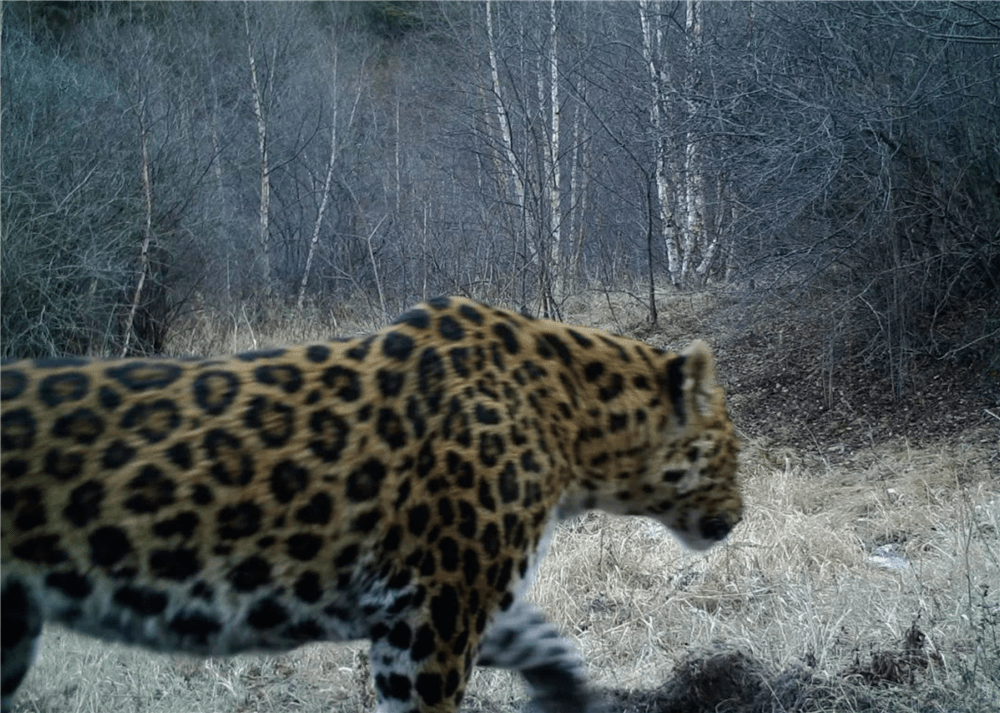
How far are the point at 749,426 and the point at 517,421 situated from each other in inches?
343

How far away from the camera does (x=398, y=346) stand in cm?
383

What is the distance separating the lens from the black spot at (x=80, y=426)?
10.8ft

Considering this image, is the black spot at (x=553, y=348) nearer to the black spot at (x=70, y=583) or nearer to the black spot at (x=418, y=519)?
the black spot at (x=418, y=519)

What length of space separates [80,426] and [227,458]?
17.3 inches

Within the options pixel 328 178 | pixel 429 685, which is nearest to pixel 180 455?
pixel 429 685

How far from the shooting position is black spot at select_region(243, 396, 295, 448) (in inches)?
137

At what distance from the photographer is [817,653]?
5.21 metres

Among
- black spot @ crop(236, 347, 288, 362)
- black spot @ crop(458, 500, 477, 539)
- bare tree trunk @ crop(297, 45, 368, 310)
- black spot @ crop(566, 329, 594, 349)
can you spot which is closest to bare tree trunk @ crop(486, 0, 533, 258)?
bare tree trunk @ crop(297, 45, 368, 310)

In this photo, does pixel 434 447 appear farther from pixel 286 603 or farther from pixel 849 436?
pixel 849 436

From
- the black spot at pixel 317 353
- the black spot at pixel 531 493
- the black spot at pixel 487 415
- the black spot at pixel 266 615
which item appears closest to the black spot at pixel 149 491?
the black spot at pixel 266 615

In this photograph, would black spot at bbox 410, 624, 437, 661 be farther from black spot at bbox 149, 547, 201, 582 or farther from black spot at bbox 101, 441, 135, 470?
black spot at bbox 101, 441, 135, 470

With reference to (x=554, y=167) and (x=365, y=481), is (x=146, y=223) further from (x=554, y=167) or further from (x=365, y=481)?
(x=365, y=481)

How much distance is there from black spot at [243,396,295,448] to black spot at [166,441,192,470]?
0.68ft

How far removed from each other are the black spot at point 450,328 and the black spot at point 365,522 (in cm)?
69
